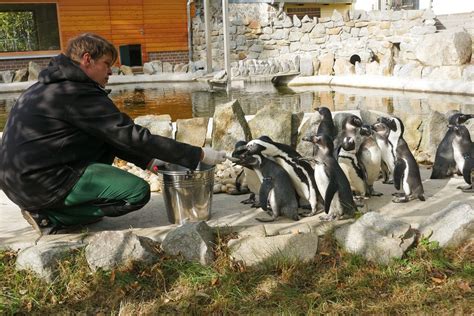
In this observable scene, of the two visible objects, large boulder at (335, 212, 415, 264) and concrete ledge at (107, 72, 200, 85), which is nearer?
large boulder at (335, 212, 415, 264)

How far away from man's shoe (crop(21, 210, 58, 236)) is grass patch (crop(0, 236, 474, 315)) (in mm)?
311

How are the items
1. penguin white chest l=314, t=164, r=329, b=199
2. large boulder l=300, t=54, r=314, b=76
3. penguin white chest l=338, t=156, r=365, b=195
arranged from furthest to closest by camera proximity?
large boulder l=300, t=54, r=314, b=76 → penguin white chest l=338, t=156, r=365, b=195 → penguin white chest l=314, t=164, r=329, b=199

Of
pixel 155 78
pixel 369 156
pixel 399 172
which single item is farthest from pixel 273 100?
pixel 399 172

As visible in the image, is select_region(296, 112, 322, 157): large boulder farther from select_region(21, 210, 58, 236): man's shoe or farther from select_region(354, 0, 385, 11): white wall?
select_region(354, 0, 385, 11): white wall

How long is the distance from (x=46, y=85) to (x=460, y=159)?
367 cm

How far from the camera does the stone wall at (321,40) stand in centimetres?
1573

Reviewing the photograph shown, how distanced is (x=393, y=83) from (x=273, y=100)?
3.40m

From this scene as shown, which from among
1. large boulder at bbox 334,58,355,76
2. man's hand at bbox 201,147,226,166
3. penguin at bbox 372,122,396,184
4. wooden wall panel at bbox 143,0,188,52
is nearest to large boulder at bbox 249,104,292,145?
penguin at bbox 372,122,396,184

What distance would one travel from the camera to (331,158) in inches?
160

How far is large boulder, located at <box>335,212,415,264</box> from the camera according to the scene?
3.37m

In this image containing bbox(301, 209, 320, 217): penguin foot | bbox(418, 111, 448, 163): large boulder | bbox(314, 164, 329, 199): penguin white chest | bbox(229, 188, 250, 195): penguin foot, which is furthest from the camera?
bbox(418, 111, 448, 163): large boulder

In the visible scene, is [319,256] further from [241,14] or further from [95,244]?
[241,14]

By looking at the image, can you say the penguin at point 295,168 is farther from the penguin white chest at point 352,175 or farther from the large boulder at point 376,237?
the large boulder at point 376,237

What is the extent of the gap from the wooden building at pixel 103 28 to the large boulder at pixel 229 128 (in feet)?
48.5
